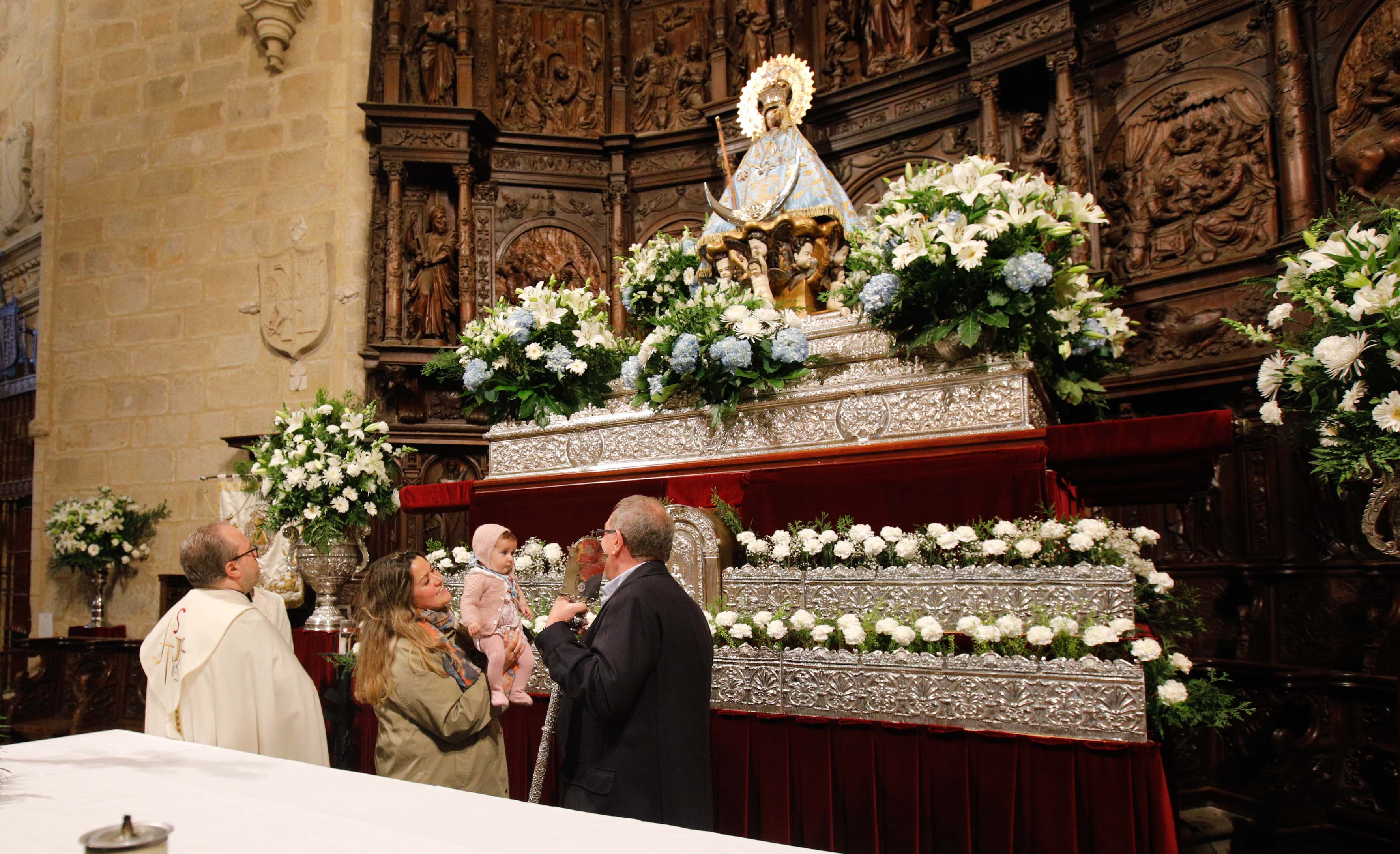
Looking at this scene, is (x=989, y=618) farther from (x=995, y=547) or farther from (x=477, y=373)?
(x=477, y=373)

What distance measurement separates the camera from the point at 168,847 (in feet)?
5.10

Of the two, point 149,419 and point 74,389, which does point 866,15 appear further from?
point 74,389

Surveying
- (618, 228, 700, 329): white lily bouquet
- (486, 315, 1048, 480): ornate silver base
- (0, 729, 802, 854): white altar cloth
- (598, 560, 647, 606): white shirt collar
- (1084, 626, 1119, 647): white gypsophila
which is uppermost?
(618, 228, 700, 329): white lily bouquet

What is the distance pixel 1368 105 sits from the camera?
5734mm

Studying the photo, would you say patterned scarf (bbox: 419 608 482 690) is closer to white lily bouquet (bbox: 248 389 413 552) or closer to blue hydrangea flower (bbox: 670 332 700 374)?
blue hydrangea flower (bbox: 670 332 700 374)

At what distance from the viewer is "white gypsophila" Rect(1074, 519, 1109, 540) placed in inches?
136

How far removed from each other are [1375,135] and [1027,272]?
3.29 meters

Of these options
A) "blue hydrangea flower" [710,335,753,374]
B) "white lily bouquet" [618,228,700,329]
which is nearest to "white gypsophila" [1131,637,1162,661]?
"blue hydrangea flower" [710,335,753,374]

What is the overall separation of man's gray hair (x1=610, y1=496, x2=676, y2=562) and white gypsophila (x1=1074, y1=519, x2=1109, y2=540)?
1576 millimetres

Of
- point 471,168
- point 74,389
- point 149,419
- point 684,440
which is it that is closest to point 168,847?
point 684,440

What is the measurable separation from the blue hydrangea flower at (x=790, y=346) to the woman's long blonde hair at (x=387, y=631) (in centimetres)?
211

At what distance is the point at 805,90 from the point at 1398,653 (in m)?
4.68

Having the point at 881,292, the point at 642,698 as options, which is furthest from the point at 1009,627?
the point at 881,292

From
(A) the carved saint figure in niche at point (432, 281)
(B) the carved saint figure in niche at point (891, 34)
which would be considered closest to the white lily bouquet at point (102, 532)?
(A) the carved saint figure in niche at point (432, 281)
